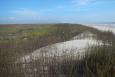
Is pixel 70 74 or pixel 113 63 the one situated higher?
pixel 113 63

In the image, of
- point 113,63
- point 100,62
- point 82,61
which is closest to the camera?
point 113,63

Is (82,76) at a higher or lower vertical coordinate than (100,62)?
lower

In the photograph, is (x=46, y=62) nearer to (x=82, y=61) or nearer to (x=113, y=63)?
(x=82, y=61)

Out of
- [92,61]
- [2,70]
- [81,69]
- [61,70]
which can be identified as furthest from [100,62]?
[2,70]

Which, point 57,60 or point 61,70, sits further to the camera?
point 57,60

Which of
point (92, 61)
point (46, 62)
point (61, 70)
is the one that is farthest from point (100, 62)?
point (46, 62)

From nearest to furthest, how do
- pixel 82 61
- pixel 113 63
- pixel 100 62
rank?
pixel 113 63 < pixel 100 62 < pixel 82 61

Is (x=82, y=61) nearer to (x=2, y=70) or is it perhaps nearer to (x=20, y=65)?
(x=20, y=65)

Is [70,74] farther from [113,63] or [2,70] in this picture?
[2,70]

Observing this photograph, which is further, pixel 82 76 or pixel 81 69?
pixel 81 69
